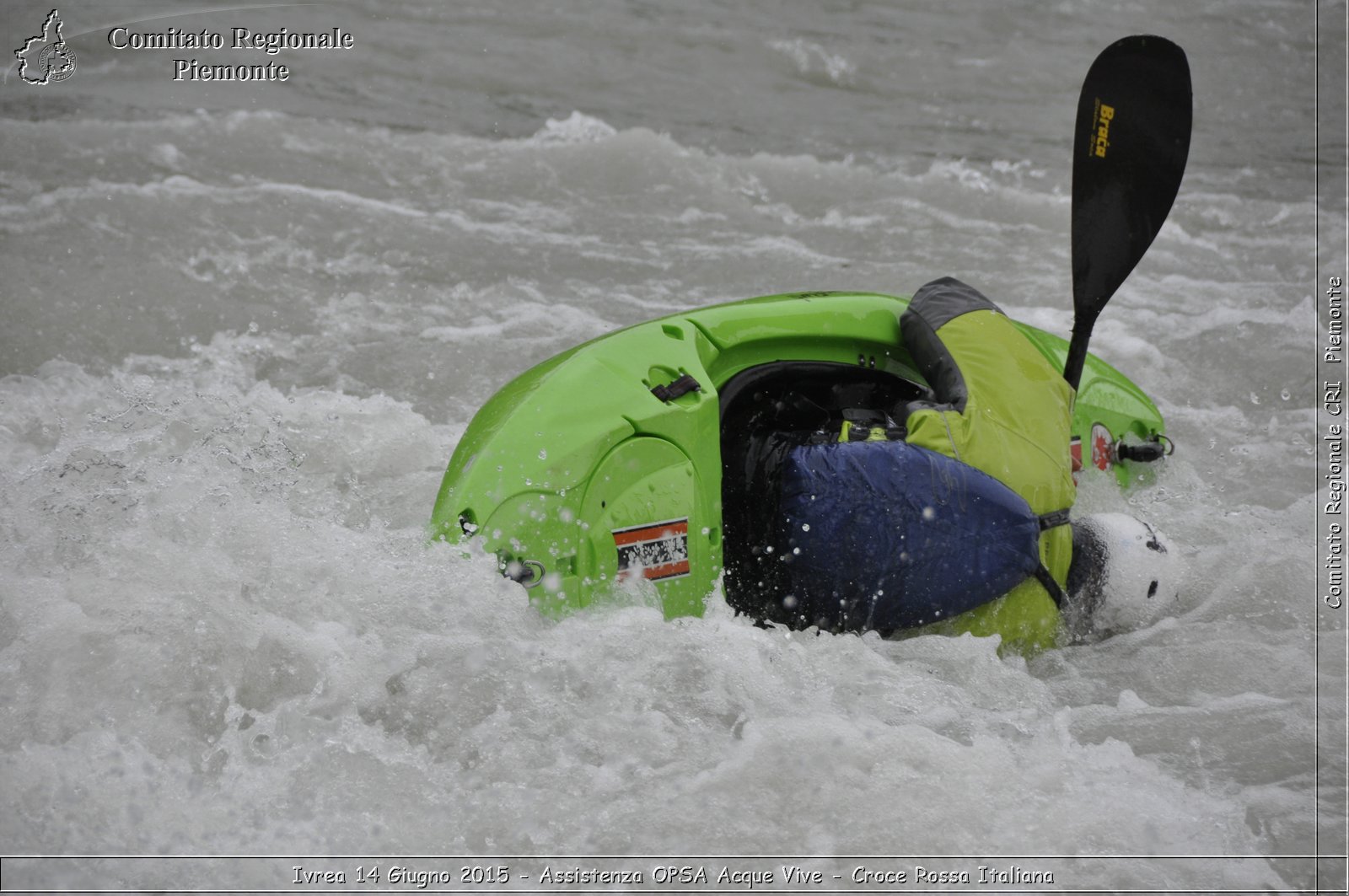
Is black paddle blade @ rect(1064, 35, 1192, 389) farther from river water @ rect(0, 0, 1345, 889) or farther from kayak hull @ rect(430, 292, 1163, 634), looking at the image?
kayak hull @ rect(430, 292, 1163, 634)

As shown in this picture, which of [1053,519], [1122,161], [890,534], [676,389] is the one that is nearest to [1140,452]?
[1122,161]

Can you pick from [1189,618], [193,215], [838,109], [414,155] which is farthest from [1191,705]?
[838,109]

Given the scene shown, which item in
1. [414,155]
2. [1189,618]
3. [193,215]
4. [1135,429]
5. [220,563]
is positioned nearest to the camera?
[220,563]

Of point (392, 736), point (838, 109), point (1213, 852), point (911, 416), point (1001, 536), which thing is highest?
point (838, 109)

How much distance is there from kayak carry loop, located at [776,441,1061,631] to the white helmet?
0.24m

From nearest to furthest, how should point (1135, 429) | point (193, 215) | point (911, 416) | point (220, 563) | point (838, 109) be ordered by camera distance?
point (220, 563) < point (911, 416) < point (1135, 429) < point (193, 215) < point (838, 109)

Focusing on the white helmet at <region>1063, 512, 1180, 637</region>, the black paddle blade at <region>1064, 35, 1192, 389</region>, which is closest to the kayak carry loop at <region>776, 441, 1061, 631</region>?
the white helmet at <region>1063, 512, 1180, 637</region>

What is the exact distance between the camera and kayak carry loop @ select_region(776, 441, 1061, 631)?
8.86 ft

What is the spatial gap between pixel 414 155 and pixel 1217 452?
4.05 metres

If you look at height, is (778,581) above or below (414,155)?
below

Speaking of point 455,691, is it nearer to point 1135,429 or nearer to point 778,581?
point 778,581

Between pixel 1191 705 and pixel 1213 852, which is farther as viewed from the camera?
pixel 1191 705

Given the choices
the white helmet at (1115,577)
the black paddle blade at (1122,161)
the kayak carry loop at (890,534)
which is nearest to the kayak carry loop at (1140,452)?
the black paddle blade at (1122,161)

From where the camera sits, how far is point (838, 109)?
8086mm
